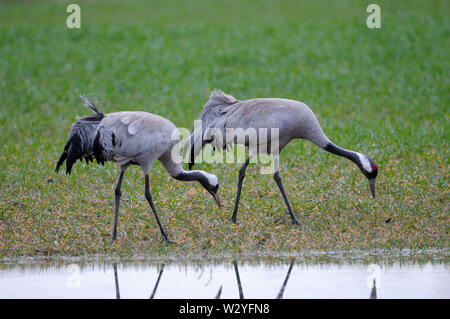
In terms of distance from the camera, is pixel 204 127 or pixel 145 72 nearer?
pixel 204 127

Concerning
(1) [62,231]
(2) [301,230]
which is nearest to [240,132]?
(2) [301,230]

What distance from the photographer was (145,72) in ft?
53.0

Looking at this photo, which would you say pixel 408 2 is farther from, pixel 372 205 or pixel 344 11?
pixel 372 205

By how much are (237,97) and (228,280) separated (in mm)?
8577

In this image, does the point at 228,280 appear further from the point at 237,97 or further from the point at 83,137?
the point at 237,97

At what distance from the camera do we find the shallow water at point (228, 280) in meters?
5.45

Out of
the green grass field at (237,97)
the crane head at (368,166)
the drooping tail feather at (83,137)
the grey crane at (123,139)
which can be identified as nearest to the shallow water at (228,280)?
the green grass field at (237,97)

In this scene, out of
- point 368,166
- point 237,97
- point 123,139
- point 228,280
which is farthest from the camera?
point 237,97

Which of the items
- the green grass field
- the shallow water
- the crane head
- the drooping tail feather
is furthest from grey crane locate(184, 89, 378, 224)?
the shallow water

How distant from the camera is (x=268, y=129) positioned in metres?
7.85

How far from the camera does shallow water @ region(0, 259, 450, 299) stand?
5.45 m

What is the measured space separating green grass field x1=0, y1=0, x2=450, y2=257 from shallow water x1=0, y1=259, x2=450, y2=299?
571 millimetres

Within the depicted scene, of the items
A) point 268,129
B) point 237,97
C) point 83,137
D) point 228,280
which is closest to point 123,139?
point 83,137
